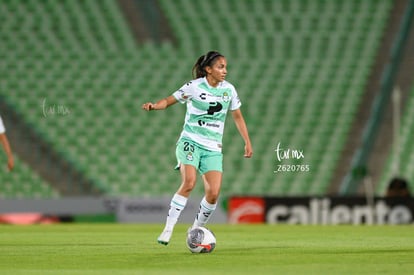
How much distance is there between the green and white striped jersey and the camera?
10.6 meters

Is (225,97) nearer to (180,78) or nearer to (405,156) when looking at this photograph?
(405,156)

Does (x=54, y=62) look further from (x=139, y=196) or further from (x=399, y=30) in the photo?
(x=399, y=30)

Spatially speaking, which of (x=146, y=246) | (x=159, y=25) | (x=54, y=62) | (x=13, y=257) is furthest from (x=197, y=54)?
(x=13, y=257)

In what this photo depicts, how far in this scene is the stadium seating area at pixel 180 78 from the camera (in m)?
22.1

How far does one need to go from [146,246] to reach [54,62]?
1284 centimetres

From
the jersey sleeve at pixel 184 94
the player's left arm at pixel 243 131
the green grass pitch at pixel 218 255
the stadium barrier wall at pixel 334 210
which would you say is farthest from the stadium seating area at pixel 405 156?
the jersey sleeve at pixel 184 94

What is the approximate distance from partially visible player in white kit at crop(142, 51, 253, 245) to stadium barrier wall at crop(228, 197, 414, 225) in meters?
8.95

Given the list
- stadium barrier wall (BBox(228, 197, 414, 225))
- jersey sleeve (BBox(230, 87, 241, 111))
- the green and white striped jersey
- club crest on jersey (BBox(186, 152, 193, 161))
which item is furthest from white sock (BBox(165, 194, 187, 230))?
stadium barrier wall (BBox(228, 197, 414, 225))

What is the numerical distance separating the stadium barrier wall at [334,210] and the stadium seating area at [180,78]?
2189 mm

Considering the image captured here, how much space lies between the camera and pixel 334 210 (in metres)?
19.5

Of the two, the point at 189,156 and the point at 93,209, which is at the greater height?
the point at 189,156

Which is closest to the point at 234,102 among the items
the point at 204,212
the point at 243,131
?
the point at 243,131

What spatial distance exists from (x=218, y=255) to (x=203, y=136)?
1.32 meters

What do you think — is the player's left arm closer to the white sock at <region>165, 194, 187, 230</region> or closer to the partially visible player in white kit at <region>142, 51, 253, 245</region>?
the partially visible player in white kit at <region>142, 51, 253, 245</region>
